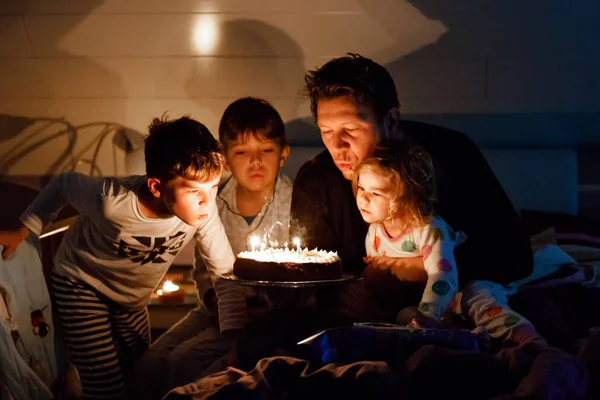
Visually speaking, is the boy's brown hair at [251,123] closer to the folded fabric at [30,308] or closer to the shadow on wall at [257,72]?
the shadow on wall at [257,72]

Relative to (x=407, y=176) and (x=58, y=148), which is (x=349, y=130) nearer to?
(x=407, y=176)

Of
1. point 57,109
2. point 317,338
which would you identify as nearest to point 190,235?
point 317,338

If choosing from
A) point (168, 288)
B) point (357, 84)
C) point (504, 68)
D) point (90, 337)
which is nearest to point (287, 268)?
point (357, 84)

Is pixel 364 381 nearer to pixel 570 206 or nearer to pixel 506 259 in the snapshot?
pixel 506 259

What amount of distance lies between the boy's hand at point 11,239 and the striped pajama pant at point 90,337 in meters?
0.22

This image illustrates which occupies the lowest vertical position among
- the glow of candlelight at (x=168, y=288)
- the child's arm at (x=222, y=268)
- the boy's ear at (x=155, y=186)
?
the glow of candlelight at (x=168, y=288)

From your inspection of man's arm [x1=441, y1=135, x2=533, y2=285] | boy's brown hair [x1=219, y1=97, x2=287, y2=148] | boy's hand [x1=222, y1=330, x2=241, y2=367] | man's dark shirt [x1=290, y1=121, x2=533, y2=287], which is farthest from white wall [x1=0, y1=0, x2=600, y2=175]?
boy's hand [x1=222, y1=330, x2=241, y2=367]

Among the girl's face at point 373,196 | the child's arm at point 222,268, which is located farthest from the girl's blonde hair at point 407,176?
the child's arm at point 222,268

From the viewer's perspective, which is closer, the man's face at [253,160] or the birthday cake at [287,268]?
the birthday cake at [287,268]

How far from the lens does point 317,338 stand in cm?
171

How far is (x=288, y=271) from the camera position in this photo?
2.00m

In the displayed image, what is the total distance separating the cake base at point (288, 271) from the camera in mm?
1991

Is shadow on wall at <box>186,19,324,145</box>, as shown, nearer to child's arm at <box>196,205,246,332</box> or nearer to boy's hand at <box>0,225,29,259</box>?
child's arm at <box>196,205,246,332</box>

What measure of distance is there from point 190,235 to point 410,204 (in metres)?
0.68
